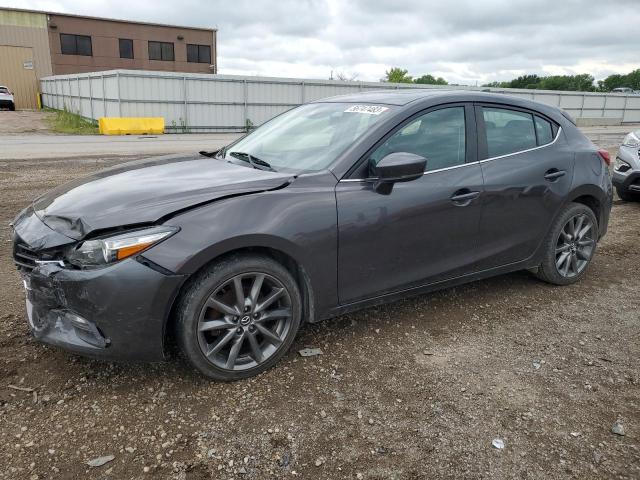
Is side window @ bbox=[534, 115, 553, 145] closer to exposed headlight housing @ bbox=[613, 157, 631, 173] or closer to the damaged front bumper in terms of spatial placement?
the damaged front bumper

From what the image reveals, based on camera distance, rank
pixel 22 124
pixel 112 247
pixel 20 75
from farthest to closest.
A: pixel 20 75, pixel 22 124, pixel 112 247

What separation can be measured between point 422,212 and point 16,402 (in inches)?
101

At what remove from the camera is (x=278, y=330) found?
3.07 m

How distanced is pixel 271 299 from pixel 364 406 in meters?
0.78

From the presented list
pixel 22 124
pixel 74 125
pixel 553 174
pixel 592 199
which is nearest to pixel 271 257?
pixel 553 174

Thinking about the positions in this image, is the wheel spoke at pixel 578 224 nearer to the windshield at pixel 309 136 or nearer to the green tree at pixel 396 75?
the windshield at pixel 309 136

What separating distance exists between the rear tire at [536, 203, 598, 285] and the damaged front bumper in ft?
10.3

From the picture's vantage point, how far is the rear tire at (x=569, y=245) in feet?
14.2

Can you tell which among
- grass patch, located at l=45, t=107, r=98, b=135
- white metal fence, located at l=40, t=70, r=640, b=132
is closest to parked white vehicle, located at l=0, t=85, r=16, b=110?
white metal fence, located at l=40, t=70, r=640, b=132

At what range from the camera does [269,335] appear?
9.90 ft

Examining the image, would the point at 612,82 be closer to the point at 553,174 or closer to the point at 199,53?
the point at 199,53

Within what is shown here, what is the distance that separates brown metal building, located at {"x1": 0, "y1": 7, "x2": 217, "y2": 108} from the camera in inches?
1639

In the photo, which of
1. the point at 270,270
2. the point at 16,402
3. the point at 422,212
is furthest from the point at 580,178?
the point at 16,402

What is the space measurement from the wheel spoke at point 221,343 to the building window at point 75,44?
162 feet
